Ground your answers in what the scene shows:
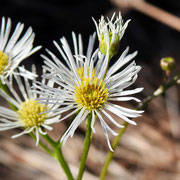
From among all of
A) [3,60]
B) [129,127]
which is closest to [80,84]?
[3,60]

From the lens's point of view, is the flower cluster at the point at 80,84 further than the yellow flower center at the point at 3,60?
No

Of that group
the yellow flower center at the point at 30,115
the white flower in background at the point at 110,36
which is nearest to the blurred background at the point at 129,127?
the yellow flower center at the point at 30,115

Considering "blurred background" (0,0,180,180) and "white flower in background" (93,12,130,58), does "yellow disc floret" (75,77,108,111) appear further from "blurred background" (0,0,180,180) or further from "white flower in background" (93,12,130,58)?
"blurred background" (0,0,180,180)

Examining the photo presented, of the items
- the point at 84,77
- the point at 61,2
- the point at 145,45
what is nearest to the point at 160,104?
the point at 145,45

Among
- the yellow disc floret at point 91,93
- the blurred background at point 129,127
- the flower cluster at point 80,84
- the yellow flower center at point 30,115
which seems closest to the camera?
the flower cluster at point 80,84

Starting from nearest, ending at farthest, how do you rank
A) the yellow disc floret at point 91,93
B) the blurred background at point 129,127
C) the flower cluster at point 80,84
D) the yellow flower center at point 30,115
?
the flower cluster at point 80,84 → the yellow disc floret at point 91,93 → the yellow flower center at point 30,115 → the blurred background at point 129,127

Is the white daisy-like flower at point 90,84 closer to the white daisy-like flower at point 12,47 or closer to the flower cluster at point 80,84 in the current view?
the flower cluster at point 80,84
